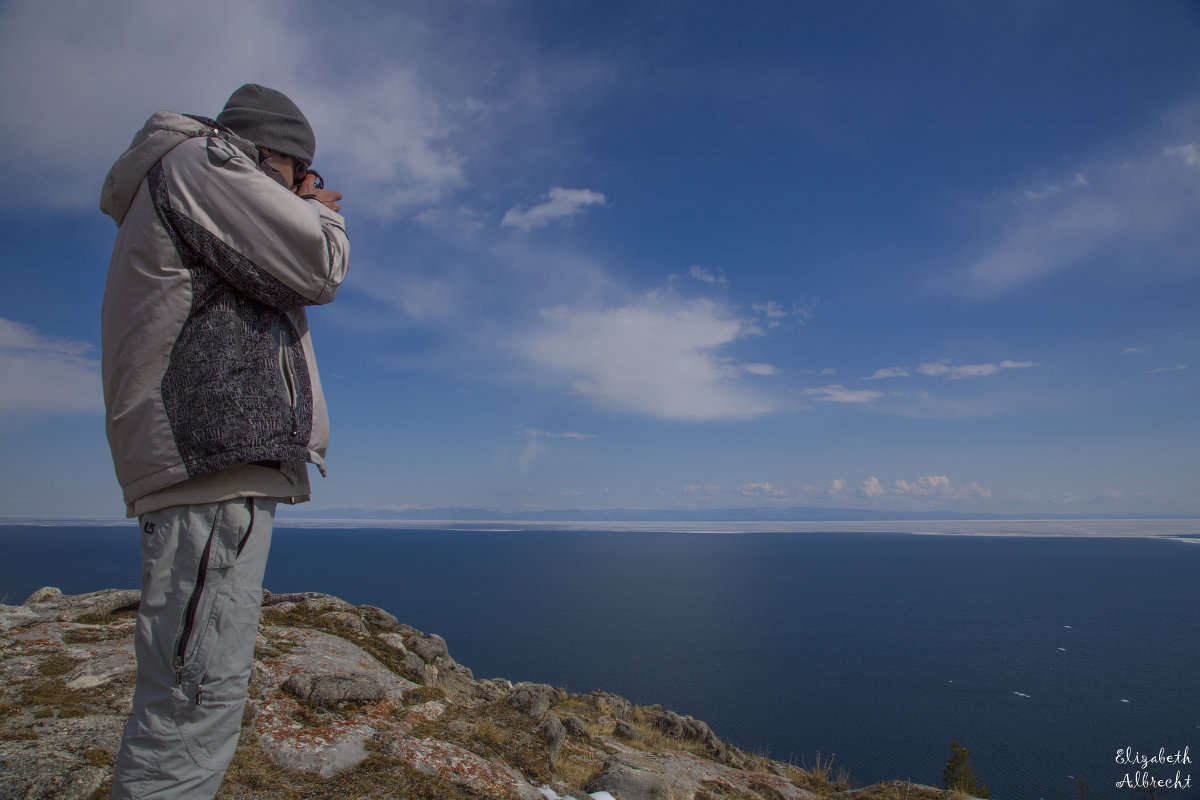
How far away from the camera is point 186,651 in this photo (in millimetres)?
1856

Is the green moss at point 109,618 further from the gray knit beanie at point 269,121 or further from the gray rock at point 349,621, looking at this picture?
the gray knit beanie at point 269,121

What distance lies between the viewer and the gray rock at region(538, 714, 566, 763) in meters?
6.20

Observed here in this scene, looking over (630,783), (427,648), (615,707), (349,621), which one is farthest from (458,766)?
(615,707)

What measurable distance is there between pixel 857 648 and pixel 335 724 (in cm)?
9543

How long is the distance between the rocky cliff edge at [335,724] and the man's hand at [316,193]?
3.79 m

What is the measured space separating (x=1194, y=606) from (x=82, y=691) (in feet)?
550

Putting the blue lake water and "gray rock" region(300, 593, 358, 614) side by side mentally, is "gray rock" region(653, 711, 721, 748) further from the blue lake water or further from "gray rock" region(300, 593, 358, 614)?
the blue lake water

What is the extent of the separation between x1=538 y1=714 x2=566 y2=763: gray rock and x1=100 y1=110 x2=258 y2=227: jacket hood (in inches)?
238

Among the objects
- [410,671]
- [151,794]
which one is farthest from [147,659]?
[410,671]

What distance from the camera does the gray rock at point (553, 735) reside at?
6195 mm

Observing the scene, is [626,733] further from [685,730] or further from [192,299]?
[192,299]

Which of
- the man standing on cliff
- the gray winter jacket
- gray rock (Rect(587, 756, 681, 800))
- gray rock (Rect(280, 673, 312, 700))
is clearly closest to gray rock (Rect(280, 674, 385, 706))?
gray rock (Rect(280, 673, 312, 700))

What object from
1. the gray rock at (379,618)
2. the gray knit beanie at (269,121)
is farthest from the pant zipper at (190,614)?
the gray rock at (379,618)

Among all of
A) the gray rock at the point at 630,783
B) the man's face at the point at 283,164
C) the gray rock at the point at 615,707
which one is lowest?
the gray rock at the point at 615,707
